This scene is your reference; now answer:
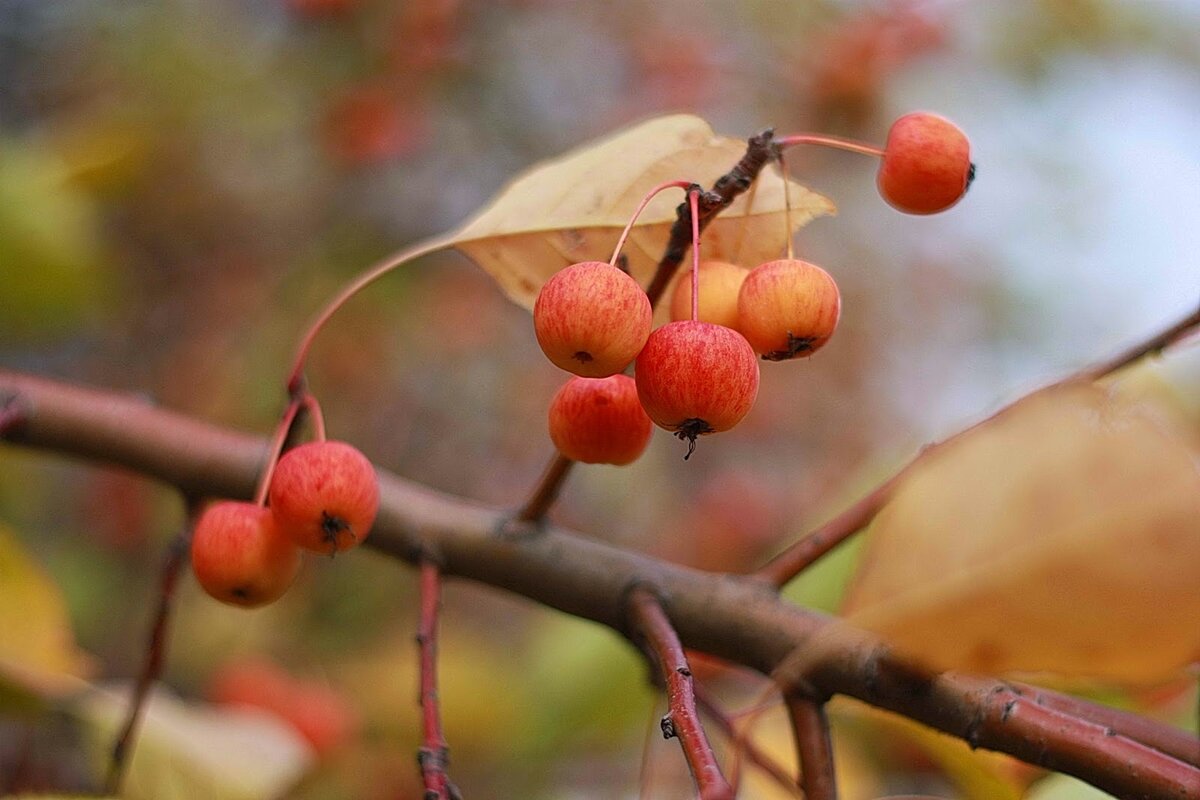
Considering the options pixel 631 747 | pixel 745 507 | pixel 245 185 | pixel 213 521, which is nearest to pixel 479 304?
pixel 245 185

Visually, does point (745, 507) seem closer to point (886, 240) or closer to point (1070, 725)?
point (886, 240)

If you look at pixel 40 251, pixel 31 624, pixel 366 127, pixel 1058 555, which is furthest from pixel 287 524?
pixel 366 127

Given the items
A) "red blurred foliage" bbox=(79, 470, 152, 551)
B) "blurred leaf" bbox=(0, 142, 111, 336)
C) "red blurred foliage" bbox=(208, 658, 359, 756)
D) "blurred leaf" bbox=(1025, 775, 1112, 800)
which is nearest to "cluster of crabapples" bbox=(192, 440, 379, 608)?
"blurred leaf" bbox=(1025, 775, 1112, 800)

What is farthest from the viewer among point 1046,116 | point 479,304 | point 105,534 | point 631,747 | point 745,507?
point 1046,116

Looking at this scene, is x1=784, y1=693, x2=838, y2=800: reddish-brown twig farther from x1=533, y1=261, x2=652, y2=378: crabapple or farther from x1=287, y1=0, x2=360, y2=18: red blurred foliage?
x1=287, y1=0, x2=360, y2=18: red blurred foliage

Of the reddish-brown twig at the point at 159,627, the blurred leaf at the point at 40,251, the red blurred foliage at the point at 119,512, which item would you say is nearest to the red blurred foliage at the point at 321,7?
the blurred leaf at the point at 40,251

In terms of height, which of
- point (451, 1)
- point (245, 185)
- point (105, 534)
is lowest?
point (105, 534)
